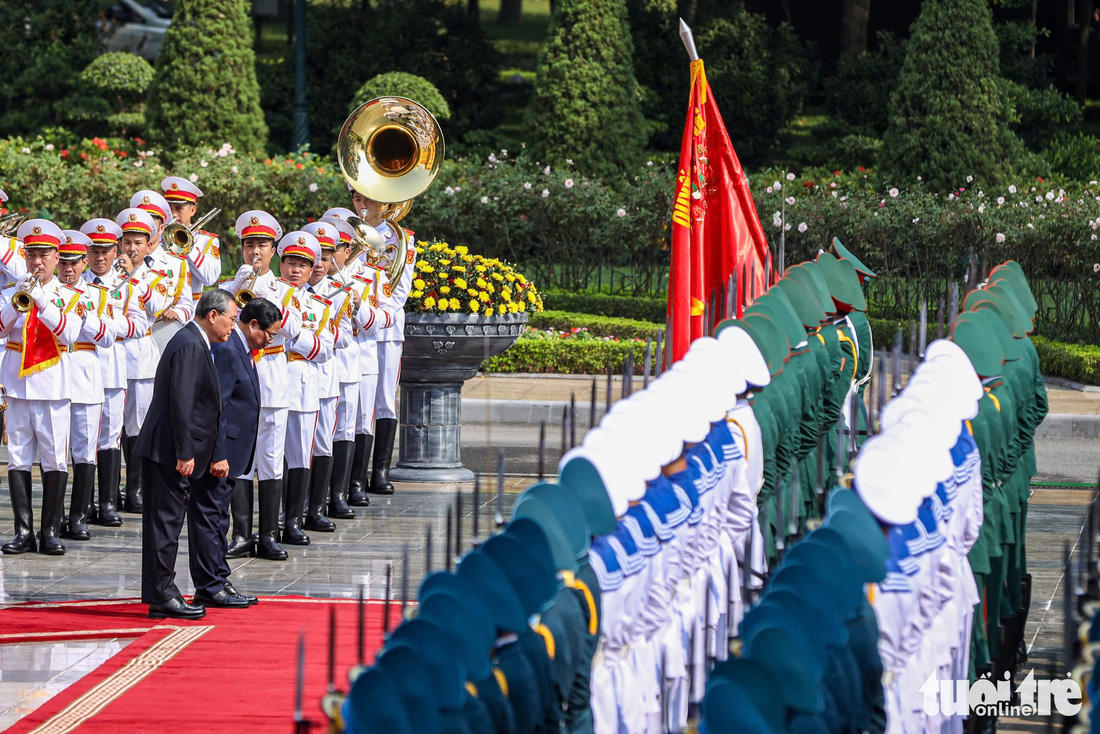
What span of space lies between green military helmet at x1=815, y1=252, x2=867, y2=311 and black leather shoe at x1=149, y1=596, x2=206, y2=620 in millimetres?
3413

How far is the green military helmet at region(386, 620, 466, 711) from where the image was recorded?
3488mm

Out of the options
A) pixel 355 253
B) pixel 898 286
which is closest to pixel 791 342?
pixel 355 253

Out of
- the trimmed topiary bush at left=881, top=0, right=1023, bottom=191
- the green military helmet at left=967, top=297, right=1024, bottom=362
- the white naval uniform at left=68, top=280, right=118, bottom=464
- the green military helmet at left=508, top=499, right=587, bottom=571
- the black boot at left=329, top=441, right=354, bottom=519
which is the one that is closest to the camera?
the green military helmet at left=508, top=499, right=587, bottom=571

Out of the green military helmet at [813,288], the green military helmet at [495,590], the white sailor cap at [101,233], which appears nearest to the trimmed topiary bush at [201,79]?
the white sailor cap at [101,233]

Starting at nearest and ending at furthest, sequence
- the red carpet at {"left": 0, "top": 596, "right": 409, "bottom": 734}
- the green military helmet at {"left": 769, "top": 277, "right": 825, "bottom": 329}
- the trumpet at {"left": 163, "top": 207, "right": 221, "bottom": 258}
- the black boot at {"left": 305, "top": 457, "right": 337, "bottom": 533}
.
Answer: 1. the red carpet at {"left": 0, "top": 596, "right": 409, "bottom": 734}
2. the green military helmet at {"left": 769, "top": 277, "right": 825, "bottom": 329}
3. the black boot at {"left": 305, "top": 457, "right": 337, "bottom": 533}
4. the trumpet at {"left": 163, "top": 207, "right": 221, "bottom": 258}

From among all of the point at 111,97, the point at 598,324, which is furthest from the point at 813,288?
the point at 111,97

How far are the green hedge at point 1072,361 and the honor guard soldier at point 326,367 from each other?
27.7 ft

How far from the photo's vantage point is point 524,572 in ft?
12.6

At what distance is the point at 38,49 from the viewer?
28.7 metres

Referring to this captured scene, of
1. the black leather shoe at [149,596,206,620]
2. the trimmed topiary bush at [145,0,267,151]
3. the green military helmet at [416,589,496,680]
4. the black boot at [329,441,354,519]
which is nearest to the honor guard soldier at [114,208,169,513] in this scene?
the black boot at [329,441,354,519]

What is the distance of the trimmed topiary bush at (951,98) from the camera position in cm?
2230

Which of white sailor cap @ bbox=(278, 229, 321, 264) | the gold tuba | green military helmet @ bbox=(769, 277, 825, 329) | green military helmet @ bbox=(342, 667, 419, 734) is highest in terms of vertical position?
the gold tuba

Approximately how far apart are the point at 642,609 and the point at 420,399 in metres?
6.24

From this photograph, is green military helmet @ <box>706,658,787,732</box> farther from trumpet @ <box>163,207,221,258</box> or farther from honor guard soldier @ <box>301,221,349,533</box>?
trumpet @ <box>163,207,221,258</box>
